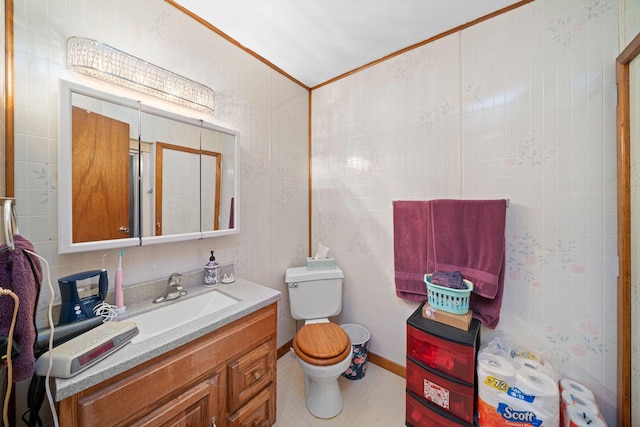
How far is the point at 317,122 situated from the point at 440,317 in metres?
1.79

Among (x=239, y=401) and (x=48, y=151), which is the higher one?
(x=48, y=151)

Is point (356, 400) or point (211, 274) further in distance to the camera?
point (356, 400)

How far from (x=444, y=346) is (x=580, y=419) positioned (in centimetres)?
54

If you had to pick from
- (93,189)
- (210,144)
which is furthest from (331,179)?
(93,189)

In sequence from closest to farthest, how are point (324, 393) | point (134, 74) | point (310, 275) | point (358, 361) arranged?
point (134, 74), point (324, 393), point (358, 361), point (310, 275)

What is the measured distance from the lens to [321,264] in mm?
1964

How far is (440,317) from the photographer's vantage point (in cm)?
137

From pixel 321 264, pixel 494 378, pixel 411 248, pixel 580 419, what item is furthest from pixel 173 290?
pixel 580 419

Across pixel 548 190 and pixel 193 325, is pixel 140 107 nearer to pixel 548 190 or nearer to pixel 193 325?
pixel 193 325

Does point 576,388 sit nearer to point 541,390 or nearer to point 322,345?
point 541,390

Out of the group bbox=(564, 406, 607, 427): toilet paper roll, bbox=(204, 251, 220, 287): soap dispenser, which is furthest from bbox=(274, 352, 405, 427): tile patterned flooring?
bbox=(204, 251, 220, 287): soap dispenser

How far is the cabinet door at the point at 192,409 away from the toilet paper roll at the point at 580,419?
1.53 meters

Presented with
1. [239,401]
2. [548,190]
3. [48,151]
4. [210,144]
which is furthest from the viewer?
[210,144]

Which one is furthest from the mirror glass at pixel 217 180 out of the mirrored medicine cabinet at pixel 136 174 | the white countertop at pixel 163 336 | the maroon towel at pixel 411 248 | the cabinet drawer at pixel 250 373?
the maroon towel at pixel 411 248
